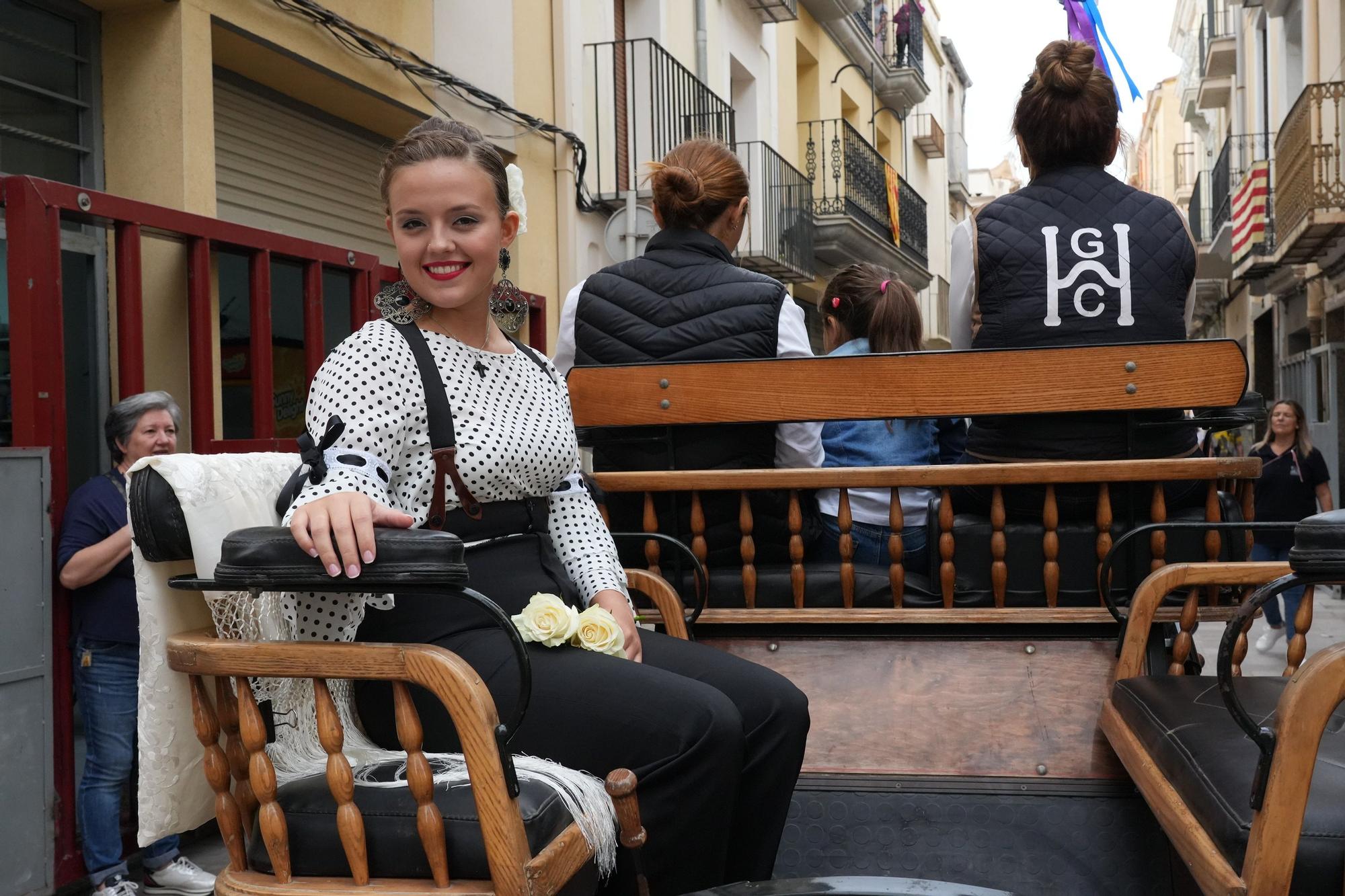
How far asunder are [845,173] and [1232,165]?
8.67 meters

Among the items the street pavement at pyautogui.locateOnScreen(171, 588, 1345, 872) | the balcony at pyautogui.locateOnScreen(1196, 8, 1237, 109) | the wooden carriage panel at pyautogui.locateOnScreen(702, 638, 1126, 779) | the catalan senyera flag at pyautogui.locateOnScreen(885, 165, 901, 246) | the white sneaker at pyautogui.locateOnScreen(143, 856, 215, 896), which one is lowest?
the street pavement at pyautogui.locateOnScreen(171, 588, 1345, 872)

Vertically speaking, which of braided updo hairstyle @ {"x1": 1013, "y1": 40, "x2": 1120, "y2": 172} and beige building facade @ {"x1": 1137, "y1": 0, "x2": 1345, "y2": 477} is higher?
beige building facade @ {"x1": 1137, "y1": 0, "x2": 1345, "y2": 477}

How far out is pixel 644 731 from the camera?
2.03 meters

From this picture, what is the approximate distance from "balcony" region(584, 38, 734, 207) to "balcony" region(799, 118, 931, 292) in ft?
16.7

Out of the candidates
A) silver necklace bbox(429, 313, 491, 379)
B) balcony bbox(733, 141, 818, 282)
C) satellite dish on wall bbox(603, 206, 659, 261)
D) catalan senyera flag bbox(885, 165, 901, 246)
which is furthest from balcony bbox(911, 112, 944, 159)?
silver necklace bbox(429, 313, 491, 379)

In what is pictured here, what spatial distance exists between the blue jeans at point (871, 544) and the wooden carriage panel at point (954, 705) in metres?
0.32

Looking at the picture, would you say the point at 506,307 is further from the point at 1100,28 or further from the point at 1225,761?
the point at 1100,28

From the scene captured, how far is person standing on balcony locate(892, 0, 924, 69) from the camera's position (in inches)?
890

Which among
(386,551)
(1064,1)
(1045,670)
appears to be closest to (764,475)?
(1045,670)

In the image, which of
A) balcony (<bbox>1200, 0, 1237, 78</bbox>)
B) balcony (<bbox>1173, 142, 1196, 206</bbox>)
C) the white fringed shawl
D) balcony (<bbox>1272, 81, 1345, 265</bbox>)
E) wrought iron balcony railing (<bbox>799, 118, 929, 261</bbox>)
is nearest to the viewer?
the white fringed shawl

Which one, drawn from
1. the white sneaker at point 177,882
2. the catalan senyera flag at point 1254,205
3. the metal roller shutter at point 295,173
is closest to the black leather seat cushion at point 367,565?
the white sneaker at point 177,882

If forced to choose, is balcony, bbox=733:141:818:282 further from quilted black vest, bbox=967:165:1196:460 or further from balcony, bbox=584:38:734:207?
quilted black vest, bbox=967:165:1196:460

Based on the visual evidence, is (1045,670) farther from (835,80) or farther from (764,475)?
(835,80)

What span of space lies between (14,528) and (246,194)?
12.1 feet
